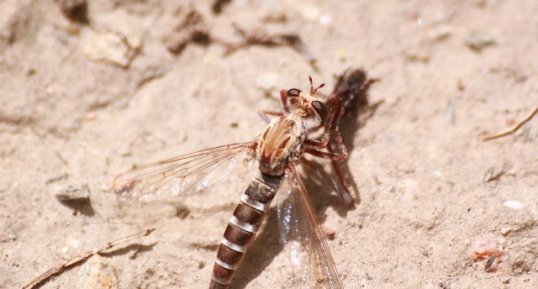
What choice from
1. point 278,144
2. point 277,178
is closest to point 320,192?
point 277,178

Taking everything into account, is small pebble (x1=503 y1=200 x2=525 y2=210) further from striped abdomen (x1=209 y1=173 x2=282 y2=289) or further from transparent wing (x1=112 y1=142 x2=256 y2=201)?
transparent wing (x1=112 y1=142 x2=256 y2=201)

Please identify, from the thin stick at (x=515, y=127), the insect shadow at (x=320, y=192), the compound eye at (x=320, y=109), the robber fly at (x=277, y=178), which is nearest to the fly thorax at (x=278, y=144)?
the robber fly at (x=277, y=178)

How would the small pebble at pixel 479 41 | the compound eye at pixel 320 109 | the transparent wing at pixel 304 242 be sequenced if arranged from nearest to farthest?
1. the transparent wing at pixel 304 242
2. the compound eye at pixel 320 109
3. the small pebble at pixel 479 41

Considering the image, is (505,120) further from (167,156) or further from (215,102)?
(167,156)

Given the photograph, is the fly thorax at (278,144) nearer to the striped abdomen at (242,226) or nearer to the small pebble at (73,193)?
the striped abdomen at (242,226)

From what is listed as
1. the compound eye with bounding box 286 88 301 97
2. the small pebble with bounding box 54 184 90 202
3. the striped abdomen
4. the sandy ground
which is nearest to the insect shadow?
the sandy ground

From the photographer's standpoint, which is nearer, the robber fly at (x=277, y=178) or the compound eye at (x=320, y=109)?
the robber fly at (x=277, y=178)
